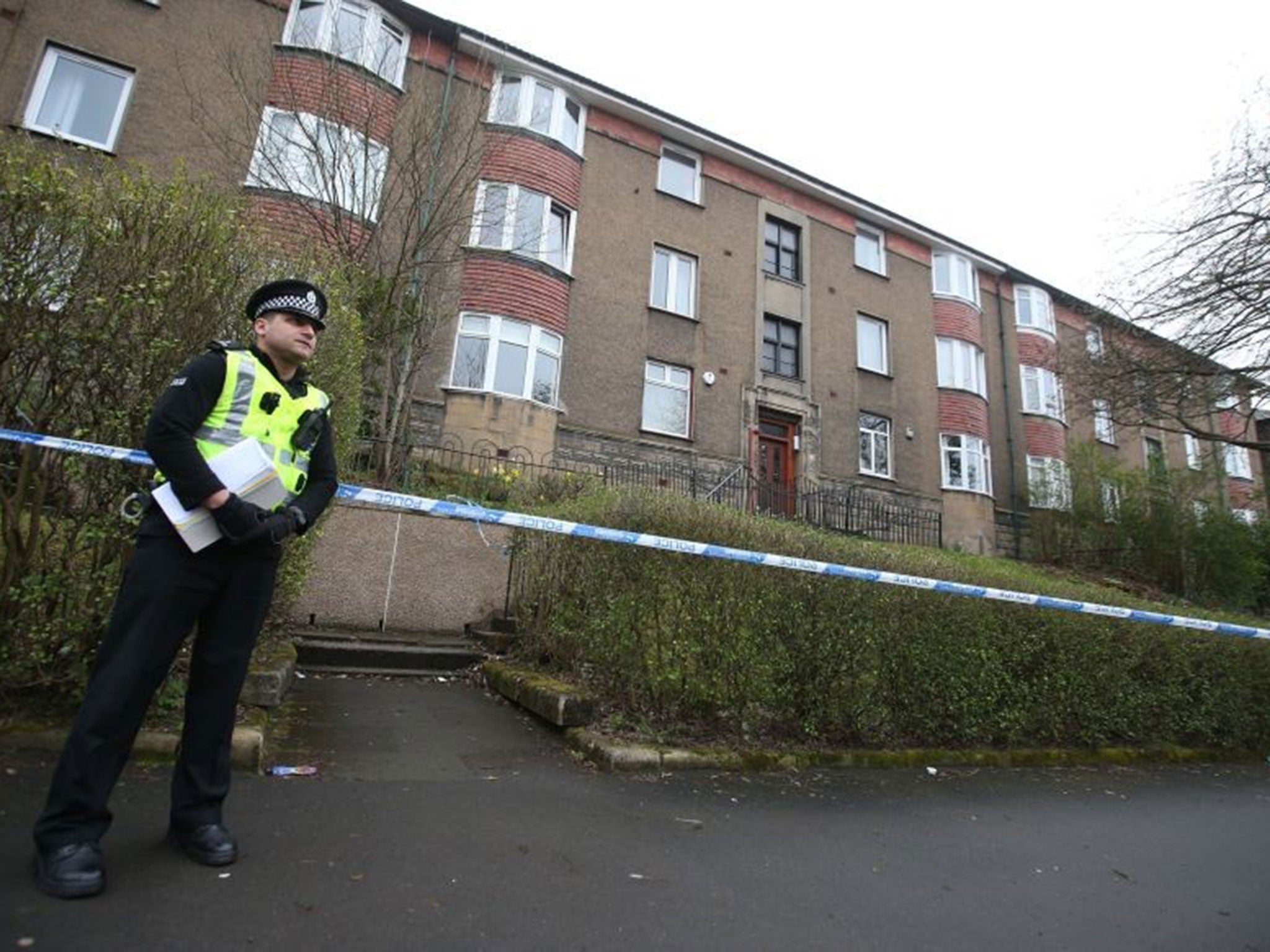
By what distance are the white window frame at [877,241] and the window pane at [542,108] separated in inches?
411

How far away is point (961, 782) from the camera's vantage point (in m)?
5.11

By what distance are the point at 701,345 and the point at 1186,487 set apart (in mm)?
13435

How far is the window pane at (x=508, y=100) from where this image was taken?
16.7 meters

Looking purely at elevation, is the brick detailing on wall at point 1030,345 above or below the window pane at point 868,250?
below

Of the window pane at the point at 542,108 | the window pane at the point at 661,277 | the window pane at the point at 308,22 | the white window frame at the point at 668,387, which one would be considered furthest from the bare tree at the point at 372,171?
the window pane at the point at 661,277

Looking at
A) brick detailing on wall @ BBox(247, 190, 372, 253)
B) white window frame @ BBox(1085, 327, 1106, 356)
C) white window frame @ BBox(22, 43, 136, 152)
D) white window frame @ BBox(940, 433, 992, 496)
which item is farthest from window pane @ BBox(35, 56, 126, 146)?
white window frame @ BBox(940, 433, 992, 496)

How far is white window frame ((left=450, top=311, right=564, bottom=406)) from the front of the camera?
1495 centimetres

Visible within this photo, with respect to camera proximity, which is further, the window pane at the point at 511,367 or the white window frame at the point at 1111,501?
the white window frame at the point at 1111,501

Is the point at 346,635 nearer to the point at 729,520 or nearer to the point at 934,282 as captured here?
the point at 729,520

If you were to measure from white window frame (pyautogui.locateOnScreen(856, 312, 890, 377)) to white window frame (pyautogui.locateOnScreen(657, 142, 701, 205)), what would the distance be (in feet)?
20.2

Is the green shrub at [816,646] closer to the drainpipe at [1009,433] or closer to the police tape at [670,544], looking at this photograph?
the police tape at [670,544]

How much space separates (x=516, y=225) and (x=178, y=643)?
14.6 meters

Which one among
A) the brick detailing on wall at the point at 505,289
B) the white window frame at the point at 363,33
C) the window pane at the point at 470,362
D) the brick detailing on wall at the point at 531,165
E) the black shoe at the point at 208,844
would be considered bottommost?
the black shoe at the point at 208,844

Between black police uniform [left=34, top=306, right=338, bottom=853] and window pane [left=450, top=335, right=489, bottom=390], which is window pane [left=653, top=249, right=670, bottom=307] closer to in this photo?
window pane [left=450, top=335, right=489, bottom=390]
